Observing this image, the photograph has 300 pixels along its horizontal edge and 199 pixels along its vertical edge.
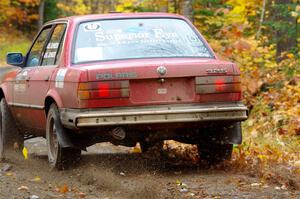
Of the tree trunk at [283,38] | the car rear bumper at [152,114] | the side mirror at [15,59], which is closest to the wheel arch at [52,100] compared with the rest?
the car rear bumper at [152,114]

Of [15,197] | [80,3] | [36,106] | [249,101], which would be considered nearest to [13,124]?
[36,106]

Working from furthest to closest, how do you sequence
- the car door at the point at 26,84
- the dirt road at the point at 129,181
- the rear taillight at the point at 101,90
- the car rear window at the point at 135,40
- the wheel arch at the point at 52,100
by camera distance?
the car door at the point at 26,84, the car rear window at the point at 135,40, the wheel arch at the point at 52,100, the rear taillight at the point at 101,90, the dirt road at the point at 129,181

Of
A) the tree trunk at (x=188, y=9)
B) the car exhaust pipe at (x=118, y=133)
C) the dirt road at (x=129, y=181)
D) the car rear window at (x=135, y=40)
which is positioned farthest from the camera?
the tree trunk at (x=188, y=9)

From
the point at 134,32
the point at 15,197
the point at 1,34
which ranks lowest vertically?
the point at 1,34

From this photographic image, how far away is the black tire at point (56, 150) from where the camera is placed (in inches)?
300

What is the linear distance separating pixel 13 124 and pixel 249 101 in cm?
566

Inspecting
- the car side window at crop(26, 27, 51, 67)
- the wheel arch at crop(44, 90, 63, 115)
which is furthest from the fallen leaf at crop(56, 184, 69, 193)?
the car side window at crop(26, 27, 51, 67)

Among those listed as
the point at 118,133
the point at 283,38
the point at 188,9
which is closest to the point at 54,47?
the point at 118,133

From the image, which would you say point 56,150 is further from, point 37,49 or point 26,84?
point 37,49

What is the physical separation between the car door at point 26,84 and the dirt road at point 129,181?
62 centimetres

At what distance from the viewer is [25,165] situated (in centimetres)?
872

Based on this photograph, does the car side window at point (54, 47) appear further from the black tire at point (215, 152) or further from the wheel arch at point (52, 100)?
the black tire at point (215, 152)

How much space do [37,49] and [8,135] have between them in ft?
4.11

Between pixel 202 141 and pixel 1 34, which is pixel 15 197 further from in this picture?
pixel 1 34
